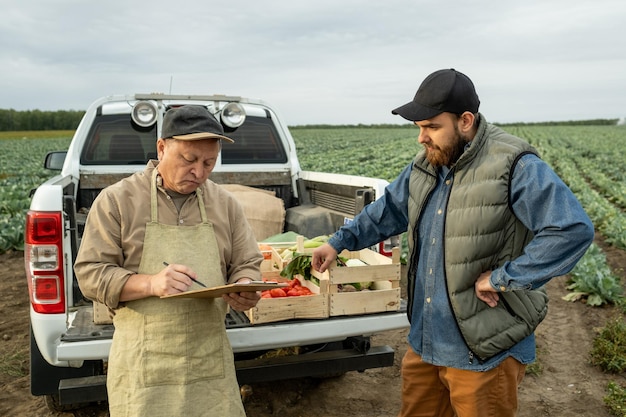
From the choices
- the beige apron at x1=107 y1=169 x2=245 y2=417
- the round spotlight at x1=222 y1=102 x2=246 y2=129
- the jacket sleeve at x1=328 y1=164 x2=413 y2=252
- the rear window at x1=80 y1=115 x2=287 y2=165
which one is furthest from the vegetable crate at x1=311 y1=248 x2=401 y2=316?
the rear window at x1=80 y1=115 x2=287 y2=165

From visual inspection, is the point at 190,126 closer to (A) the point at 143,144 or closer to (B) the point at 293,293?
(B) the point at 293,293

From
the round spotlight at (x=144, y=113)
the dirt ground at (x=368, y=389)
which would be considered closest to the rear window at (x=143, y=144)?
the round spotlight at (x=144, y=113)

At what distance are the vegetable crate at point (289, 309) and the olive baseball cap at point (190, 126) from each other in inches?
55.1

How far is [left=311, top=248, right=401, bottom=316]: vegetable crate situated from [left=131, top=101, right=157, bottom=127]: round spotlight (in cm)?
283

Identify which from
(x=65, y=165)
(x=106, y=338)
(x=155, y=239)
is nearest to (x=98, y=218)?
(x=155, y=239)

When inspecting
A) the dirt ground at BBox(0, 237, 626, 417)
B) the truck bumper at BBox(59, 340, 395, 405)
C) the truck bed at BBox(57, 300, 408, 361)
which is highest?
the truck bed at BBox(57, 300, 408, 361)

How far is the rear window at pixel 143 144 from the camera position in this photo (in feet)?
19.0

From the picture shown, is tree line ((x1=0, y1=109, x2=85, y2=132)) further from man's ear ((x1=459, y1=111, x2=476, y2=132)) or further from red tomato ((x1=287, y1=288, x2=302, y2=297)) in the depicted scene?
man's ear ((x1=459, y1=111, x2=476, y2=132))

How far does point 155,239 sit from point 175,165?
325 mm

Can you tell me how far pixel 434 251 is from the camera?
9.29 ft

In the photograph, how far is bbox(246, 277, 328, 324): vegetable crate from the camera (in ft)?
11.8

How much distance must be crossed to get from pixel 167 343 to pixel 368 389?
277 centimetres

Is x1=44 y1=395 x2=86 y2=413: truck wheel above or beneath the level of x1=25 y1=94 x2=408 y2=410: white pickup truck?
beneath

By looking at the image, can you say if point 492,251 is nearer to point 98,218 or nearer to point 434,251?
point 434,251
